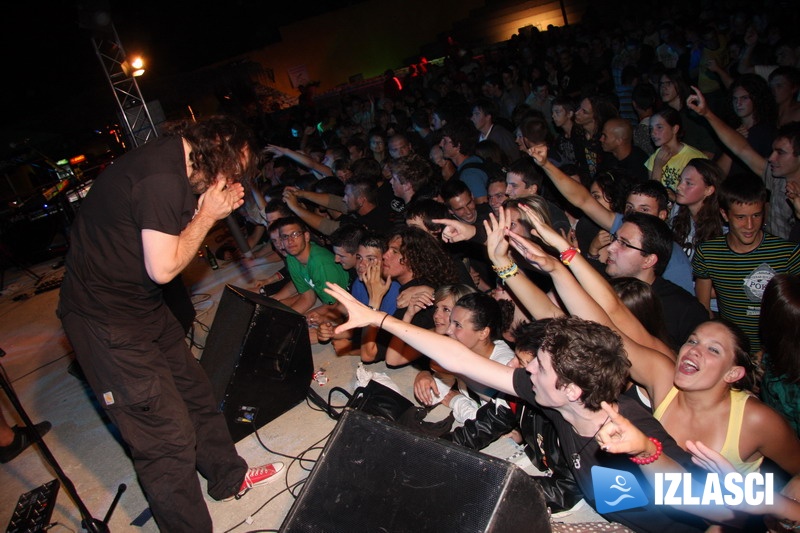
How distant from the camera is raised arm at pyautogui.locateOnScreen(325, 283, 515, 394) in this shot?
211 cm

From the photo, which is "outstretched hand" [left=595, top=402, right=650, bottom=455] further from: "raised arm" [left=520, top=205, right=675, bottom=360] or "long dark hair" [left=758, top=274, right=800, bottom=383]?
"long dark hair" [left=758, top=274, right=800, bottom=383]

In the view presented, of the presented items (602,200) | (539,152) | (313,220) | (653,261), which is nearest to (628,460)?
(653,261)

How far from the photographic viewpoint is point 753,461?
188 centimetres

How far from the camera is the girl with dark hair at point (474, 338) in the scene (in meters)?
2.72

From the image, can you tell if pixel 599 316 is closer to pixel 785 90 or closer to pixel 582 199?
pixel 582 199

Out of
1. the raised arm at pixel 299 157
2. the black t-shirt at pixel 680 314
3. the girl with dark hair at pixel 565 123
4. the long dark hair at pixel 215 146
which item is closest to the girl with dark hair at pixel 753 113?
the girl with dark hair at pixel 565 123

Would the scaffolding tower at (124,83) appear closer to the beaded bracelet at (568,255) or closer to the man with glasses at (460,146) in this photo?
the man with glasses at (460,146)

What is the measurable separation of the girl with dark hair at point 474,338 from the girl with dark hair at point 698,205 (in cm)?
150

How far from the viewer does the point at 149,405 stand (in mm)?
2287

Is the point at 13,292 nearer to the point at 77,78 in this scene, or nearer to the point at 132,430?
the point at 132,430

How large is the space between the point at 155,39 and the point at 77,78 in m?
3.40

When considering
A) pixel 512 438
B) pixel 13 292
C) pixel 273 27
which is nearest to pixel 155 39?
pixel 273 27

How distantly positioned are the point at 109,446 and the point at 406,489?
317 cm

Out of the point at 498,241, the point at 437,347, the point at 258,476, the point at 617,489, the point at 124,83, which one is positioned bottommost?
the point at 258,476
